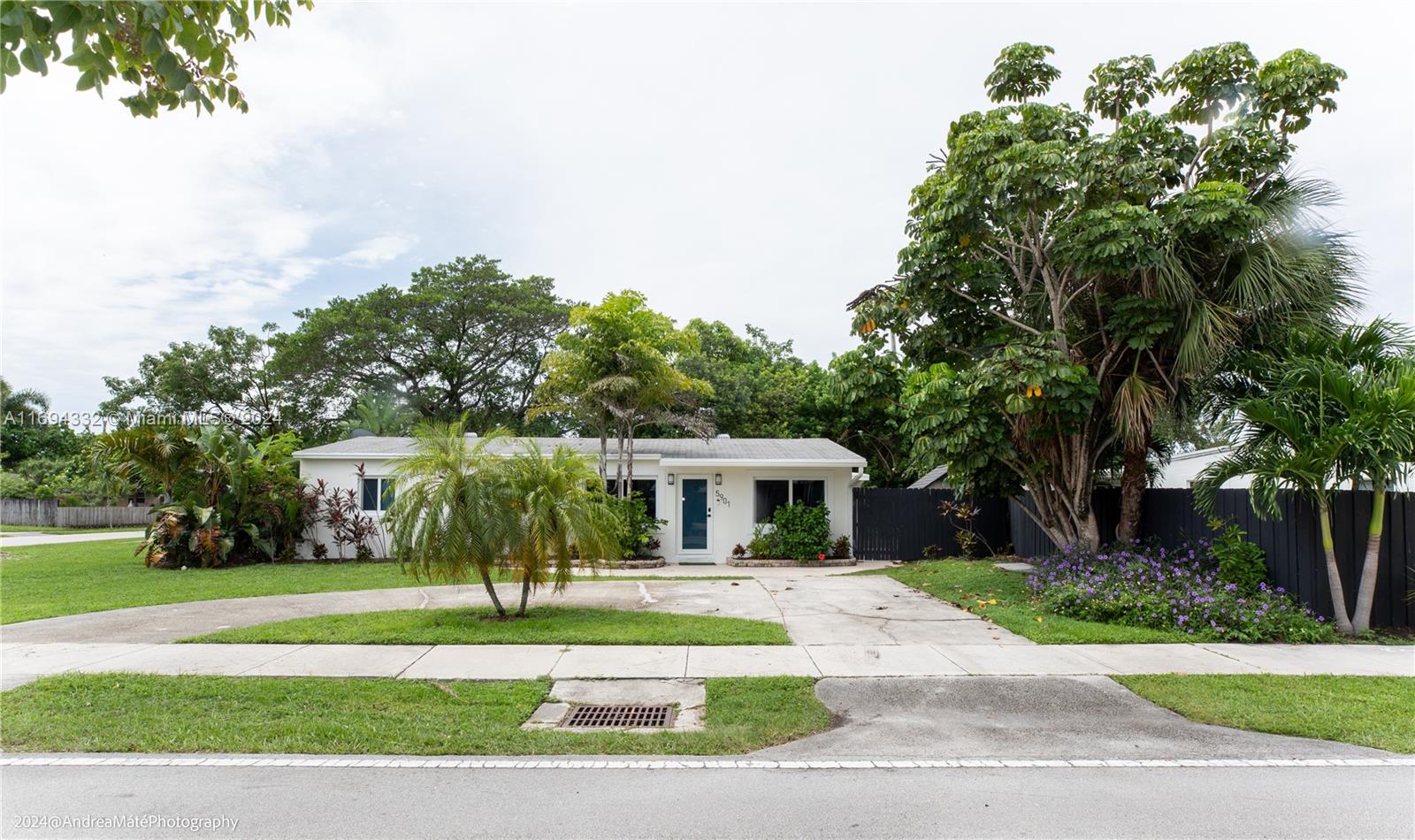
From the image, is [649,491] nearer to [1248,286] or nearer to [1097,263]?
[1097,263]

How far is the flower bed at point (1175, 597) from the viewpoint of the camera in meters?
8.83

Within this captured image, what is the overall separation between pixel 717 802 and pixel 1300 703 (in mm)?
5038

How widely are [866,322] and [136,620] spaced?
36.4 feet

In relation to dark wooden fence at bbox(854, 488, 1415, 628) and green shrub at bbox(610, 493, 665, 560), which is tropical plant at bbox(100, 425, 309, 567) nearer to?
green shrub at bbox(610, 493, 665, 560)

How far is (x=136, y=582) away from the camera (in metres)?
14.0

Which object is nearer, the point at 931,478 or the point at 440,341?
the point at 931,478

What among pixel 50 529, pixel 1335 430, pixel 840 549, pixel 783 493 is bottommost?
pixel 50 529

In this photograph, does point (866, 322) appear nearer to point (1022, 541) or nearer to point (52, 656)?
point (1022, 541)

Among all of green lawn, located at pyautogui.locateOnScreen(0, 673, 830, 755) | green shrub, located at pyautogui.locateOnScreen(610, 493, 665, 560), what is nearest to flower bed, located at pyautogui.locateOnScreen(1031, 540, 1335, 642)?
green lawn, located at pyautogui.locateOnScreen(0, 673, 830, 755)

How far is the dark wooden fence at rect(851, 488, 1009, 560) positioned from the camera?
18734 mm

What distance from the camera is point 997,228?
1204cm

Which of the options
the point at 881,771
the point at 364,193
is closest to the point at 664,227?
the point at 364,193

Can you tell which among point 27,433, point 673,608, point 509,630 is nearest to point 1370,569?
point 673,608

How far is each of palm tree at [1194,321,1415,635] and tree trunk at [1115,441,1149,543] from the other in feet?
6.93
